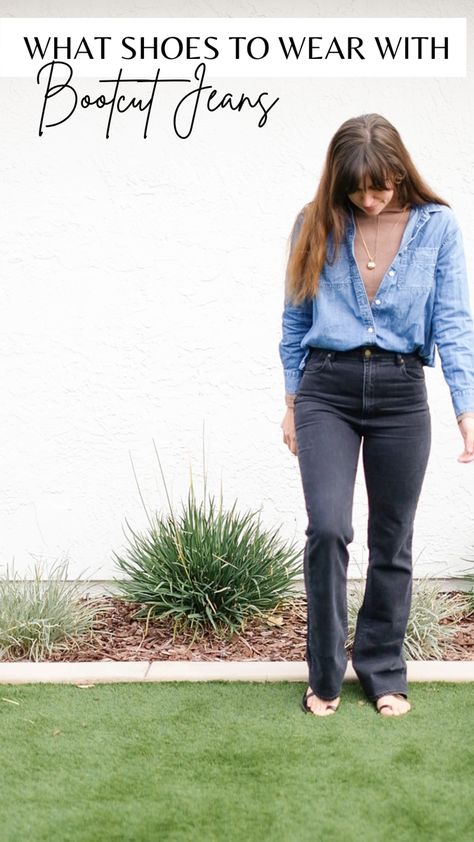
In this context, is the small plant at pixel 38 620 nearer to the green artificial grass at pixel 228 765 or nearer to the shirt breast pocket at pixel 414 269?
the green artificial grass at pixel 228 765

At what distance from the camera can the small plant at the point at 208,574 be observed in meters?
4.21

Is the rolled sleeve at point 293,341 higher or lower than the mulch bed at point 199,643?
higher

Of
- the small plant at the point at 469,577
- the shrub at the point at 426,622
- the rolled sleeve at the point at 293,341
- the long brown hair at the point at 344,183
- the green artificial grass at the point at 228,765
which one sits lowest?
the green artificial grass at the point at 228,765

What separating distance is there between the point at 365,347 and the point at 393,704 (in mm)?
1248

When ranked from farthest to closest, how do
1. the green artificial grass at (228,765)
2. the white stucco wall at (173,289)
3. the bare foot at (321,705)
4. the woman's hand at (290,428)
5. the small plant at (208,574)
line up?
the white stucco wall at (173,289), the small plant at (208,574), the woman's hand at (290,428), the bare foot at (321,705), the green artificial grass at (228,765)

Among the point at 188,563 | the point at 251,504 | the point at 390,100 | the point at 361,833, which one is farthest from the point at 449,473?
the point at 361,833

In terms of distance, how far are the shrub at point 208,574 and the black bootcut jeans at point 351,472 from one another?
924 millimetres

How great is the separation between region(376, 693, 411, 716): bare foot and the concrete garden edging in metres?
0.28

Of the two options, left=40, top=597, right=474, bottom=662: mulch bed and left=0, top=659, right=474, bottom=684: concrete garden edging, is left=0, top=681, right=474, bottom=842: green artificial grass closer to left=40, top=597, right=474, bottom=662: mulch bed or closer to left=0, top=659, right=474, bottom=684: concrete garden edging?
left=0, top=659, right=474, bottom=684: concrete garden edging

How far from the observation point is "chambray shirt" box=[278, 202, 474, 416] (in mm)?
3162

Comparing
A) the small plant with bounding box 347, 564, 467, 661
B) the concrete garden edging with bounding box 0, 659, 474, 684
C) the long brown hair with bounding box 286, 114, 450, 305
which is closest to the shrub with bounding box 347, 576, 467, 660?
the small plant with bounding box 347, 564, 467, 661

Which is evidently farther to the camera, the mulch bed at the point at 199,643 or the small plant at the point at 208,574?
the small plant at the point at 208,574

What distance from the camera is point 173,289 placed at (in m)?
4.84

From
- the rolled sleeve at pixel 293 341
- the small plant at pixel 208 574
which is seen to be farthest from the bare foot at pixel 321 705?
the rolled sleeve at pixel 293 341
